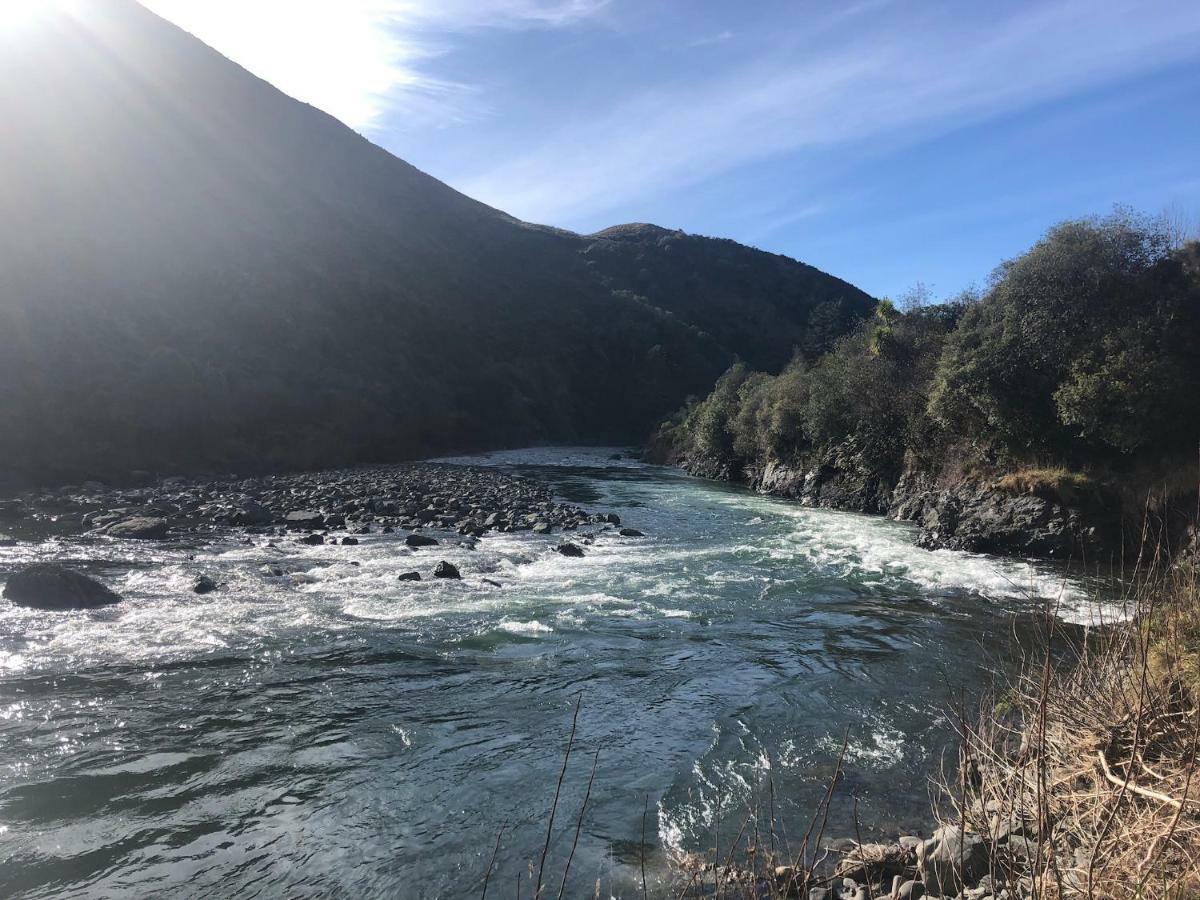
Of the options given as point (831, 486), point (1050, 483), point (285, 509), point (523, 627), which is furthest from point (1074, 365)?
point (285, 509)

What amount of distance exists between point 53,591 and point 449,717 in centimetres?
955

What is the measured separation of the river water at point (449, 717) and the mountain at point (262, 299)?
Result: 26.8m

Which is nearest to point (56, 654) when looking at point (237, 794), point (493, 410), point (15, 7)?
point (237, 794)

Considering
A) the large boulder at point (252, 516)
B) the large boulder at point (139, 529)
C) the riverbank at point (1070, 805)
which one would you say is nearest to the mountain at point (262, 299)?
the large boulder at point (252, 516)

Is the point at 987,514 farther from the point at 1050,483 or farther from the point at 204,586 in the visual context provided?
the point at 204,586

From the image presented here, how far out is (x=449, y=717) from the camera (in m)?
9.21

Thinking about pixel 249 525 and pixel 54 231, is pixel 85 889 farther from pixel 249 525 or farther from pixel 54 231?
pixel 54 231

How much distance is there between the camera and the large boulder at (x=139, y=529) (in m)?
20.7

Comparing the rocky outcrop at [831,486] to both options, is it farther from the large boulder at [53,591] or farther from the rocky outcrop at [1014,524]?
the large boulder at [53,591]

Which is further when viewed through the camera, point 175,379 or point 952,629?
point 175,379

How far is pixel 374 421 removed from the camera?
187ft

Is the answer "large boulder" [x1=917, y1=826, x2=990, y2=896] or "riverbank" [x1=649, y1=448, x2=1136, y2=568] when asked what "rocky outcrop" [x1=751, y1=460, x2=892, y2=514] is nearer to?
"riverbank" [x1=649, y1=448, x2=1136, y2=568]

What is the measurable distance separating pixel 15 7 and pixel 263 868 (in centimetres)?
9793

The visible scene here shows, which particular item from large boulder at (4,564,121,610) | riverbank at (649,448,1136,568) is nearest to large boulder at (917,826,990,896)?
riverbank at (649,448,1136,568)
